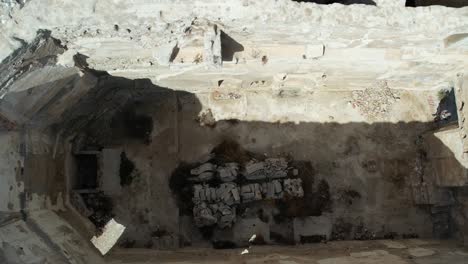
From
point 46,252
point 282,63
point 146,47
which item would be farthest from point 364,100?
point 46,252

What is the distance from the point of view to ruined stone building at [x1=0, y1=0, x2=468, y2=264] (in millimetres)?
4375

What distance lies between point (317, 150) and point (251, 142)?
95cm

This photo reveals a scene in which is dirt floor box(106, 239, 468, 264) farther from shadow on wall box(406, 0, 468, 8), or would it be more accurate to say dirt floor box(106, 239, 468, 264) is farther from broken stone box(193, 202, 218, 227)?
shadow on wall box(406, 0, 468, 8)

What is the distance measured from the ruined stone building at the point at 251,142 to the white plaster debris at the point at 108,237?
2cm

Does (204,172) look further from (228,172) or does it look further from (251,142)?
(251,142)

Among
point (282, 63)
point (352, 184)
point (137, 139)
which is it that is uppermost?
point (282, 63)

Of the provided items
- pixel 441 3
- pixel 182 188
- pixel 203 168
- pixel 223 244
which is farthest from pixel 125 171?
pixel 441 3

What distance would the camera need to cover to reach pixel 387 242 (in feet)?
20.2

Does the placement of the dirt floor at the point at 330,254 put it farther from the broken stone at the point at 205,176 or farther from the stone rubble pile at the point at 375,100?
the stone rubble pile at the point at 375,100

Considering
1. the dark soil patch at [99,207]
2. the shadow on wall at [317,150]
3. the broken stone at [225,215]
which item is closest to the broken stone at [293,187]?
the shadow on wall at [317,150]

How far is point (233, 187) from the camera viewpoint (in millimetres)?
6180

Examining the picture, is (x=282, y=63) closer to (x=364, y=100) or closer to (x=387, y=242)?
(x=364, y=100)

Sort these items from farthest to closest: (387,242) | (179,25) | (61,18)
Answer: (387,242) < (179,25) < (61,18)

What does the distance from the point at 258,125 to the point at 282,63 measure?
154 centimetres
